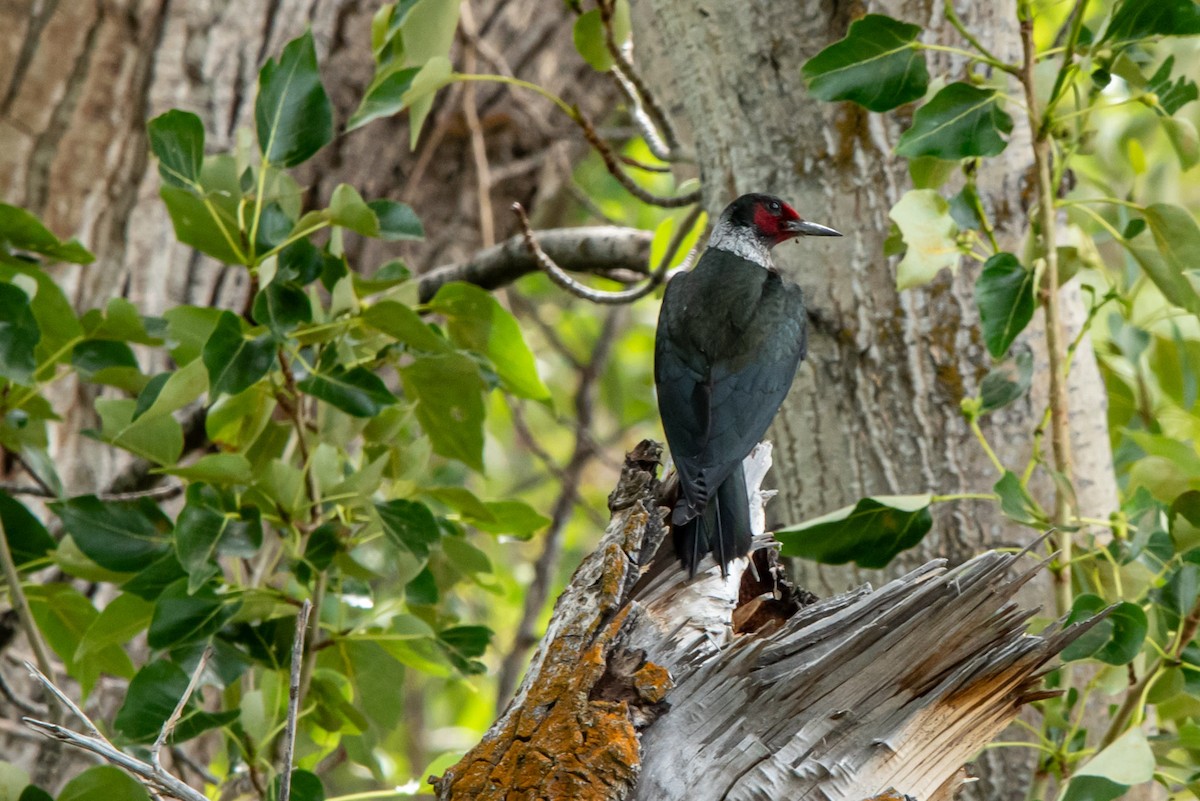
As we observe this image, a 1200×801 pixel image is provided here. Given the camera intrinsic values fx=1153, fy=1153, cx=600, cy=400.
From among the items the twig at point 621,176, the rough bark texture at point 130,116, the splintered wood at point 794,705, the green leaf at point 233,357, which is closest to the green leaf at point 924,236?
the splintered wood at point 794,705

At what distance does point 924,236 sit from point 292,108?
4.48 ft

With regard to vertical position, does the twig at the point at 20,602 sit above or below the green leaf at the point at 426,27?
below

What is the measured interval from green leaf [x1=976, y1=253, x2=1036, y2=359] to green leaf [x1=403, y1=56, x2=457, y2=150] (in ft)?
4.12

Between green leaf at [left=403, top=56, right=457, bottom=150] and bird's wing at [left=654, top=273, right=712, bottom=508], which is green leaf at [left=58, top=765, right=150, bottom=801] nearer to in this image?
bird's wing at [left=654, top=273, right=712, bottom=508]

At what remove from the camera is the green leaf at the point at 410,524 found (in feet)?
8.05

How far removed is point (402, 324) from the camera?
254cm

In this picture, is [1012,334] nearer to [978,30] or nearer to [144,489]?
[978,30]

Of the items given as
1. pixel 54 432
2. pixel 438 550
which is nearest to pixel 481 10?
pixel 54 432

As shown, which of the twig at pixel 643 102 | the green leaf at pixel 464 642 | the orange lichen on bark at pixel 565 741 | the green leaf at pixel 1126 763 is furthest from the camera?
the twig at pixel 643 102

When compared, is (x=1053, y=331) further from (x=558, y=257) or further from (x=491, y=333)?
(x=558, y=257)

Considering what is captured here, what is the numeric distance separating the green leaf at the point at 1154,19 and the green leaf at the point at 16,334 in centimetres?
222

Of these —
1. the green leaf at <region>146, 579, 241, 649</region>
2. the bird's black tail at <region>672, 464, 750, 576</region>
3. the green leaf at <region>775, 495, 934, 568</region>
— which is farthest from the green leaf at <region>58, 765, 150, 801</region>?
the green leaf at <region>775, 495, 934, 568</region>

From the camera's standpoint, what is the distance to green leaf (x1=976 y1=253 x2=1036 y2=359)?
2.29 metres

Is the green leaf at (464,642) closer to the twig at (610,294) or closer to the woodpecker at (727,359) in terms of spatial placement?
the woodpecker at (727,359)
